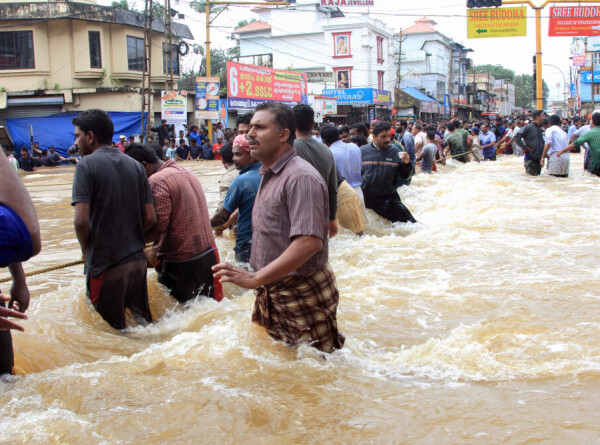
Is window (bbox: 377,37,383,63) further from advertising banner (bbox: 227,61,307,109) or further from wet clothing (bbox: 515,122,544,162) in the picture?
wet clothing (bbox: 515,122,544,162)

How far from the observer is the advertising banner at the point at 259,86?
27281 millimetres

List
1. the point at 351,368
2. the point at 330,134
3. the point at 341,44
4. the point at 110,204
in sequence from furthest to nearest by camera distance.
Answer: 1. the point at 341,44
2. the point at 330,134
3. the point at 110,204
4. the point at 351,368

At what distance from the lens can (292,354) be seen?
3381mm

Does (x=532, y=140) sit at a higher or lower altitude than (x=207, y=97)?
lower

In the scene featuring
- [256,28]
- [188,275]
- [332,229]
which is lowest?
[188,275]

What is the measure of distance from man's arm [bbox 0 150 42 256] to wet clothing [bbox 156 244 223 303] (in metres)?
2.31

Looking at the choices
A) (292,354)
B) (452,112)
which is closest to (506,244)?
(292,354)

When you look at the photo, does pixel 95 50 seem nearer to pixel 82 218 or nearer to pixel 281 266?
pixel 82 218

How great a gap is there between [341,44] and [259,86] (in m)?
24.0

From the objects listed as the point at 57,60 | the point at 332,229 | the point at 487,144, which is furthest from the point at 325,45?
the point at 332,229

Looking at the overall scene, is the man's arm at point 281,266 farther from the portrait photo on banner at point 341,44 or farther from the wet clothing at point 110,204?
the portrait photo on banner at point 341,44

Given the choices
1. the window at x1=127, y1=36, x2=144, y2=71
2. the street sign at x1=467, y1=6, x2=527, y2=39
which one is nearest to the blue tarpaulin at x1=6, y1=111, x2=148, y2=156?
the window at x1=127, y1=36, x2=144, y2=71

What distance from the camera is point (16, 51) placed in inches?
1119

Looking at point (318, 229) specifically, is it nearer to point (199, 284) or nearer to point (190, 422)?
point (190, 422)
